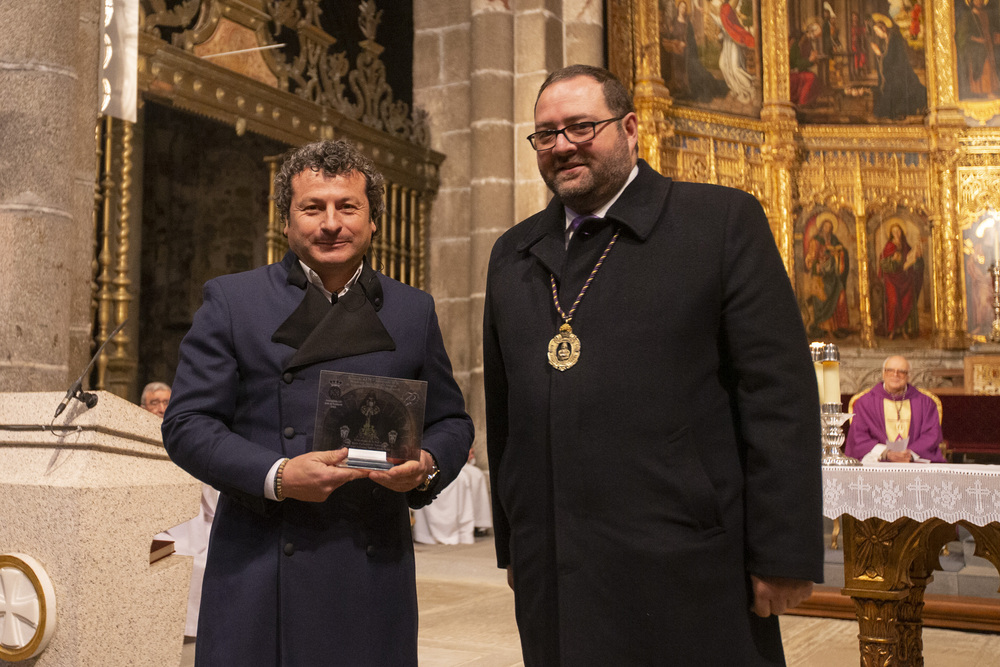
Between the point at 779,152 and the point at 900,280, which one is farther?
the point at 900,280

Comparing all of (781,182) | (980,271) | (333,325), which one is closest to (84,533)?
(333,325)

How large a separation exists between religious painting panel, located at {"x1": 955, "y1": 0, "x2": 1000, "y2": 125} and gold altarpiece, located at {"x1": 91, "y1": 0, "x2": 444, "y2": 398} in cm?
719

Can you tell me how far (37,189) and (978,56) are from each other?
1195cm

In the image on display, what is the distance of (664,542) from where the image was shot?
1.79 m

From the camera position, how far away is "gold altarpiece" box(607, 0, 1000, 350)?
1197 cm

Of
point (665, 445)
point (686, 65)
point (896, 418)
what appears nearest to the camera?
point (665, 445)

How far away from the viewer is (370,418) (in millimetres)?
1919

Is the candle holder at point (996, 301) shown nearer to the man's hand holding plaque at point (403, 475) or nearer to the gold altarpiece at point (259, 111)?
the gold altarpiece at point (259, 111)

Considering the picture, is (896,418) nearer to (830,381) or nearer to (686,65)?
(830,381)

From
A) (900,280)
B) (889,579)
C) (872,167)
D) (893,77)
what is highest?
(893,77)

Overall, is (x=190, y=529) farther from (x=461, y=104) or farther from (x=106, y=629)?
(x=461, y=104)

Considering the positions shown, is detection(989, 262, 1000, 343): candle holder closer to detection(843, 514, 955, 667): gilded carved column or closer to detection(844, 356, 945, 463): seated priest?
detection(844, 356, 945, 463): seated priest

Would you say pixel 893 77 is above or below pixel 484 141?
above

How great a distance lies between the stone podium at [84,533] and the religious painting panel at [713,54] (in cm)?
955
